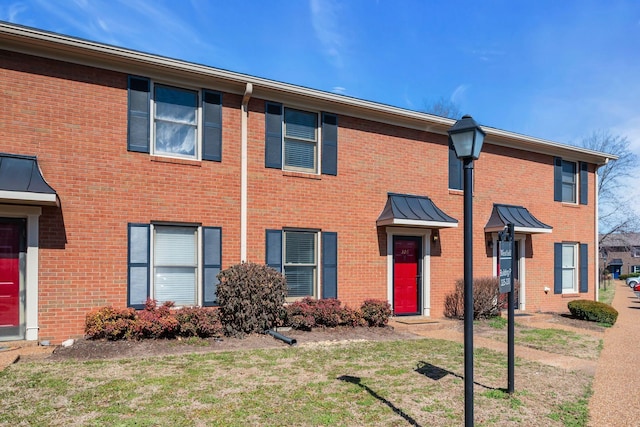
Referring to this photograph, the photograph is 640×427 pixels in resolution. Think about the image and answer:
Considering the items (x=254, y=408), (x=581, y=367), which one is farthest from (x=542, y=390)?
(x=254, y=408)

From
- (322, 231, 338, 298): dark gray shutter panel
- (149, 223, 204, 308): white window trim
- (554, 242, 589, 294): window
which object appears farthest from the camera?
(554, 242, 589, 294): window

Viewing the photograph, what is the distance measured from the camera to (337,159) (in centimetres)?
1122

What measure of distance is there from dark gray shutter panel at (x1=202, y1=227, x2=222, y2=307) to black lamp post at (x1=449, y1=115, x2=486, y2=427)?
6042mm

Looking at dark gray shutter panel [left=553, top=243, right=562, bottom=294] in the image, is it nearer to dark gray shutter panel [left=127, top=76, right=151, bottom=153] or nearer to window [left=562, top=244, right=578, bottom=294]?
window [left=562, top=244, right=578, bottom=294]

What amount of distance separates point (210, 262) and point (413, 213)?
5.11 metres

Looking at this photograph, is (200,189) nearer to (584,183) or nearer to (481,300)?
(481,300)

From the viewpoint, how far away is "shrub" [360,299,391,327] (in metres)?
10.5

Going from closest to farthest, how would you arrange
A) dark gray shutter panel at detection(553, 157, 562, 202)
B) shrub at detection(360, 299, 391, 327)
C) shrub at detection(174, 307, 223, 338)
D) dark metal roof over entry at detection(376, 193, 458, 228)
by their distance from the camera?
shrub at detection(174, 307, 223, 338) → shrub at detection(360, 299, 391, 327) → dark metal roof over entry at detection(376, 193, 458, 228) → dark gray shutter panel at detection(553, 157, 562, 202)

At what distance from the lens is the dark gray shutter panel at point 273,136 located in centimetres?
1034

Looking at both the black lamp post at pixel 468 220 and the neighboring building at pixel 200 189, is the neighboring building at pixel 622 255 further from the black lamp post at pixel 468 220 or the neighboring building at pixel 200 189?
the black lamp post at pixel 468 220

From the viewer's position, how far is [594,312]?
515 inches

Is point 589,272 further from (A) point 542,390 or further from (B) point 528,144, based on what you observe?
(A) point 542,390

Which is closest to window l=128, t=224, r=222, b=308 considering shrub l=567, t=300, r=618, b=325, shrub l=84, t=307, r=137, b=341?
shrub l=84, t=307, r=137, b=341

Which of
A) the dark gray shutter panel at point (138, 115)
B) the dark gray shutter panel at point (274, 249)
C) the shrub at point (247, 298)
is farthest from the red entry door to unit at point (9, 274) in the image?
the dark gray shutter panel at point (274, 249)
